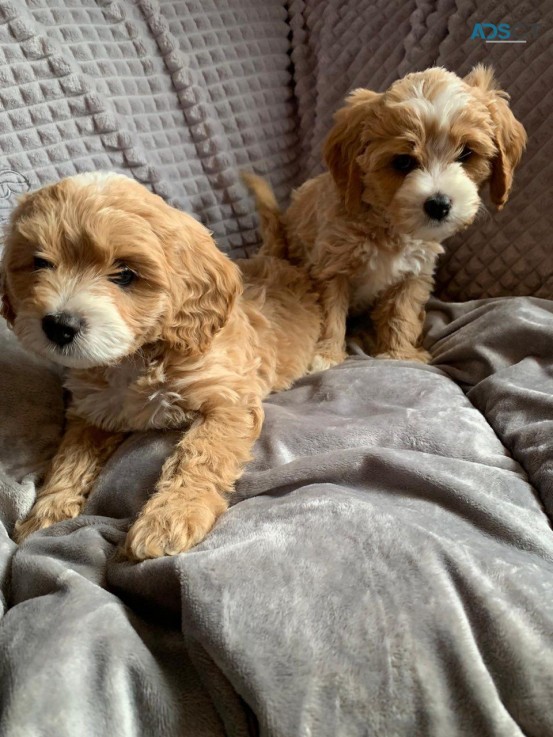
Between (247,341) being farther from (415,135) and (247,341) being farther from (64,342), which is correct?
(415,135)

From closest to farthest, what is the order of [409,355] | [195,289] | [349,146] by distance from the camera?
[195,289] < [349,146] < [409,355]

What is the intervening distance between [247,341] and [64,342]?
2.03 feet

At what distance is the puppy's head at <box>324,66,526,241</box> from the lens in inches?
71.1

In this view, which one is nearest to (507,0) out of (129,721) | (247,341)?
(247,341)

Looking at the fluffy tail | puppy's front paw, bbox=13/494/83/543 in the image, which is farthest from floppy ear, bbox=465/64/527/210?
puppy's front paw, bbox=13/494/83/543

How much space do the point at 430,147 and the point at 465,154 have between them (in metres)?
0.14

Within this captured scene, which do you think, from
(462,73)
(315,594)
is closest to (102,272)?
(315,594)

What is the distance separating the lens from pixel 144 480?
5.07 ft

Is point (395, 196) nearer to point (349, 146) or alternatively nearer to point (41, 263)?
point (349, 146)

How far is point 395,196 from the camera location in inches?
74.6

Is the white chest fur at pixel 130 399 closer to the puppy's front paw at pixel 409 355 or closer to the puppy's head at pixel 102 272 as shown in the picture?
the puppy's head at pixel 102 272

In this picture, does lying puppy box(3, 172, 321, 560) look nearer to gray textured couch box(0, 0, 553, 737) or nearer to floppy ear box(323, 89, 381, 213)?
gray textured couch box(0, 0, 553, 737)

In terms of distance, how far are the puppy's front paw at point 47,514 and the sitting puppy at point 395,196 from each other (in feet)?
3.06

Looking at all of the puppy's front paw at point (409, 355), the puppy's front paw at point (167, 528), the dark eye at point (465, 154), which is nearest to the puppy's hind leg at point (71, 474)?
the puppy's front paw at point (167, 528)
